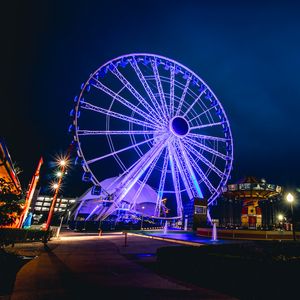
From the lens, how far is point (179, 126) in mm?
25281

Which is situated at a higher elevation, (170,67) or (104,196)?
(170,67)

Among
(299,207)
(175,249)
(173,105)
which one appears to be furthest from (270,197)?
(299,207)

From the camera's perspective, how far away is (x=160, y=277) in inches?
224

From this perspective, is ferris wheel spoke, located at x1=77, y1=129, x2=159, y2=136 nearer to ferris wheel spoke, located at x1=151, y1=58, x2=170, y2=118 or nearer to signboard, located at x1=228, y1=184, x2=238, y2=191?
ferris wheel spoke, located at x1=151, y1=58, x2=170, y2=118

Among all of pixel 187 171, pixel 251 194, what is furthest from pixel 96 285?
pixel 251 194

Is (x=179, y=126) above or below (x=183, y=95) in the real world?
below

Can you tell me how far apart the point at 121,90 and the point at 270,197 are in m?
23.6

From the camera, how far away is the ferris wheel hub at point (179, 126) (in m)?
24.8

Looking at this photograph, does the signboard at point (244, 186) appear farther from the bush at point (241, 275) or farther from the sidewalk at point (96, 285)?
the sidewalk at point (96, 285)

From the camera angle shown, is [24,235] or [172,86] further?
[172,86]

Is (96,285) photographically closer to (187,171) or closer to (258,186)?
(187,171)

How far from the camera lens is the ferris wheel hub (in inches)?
976

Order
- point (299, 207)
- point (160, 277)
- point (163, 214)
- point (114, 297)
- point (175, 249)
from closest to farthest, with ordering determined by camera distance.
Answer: point (114, 297) → point (160, 277) → point (175, 249) → point (163, 214) → point (299, 207)

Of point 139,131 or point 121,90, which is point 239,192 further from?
point 121,90
